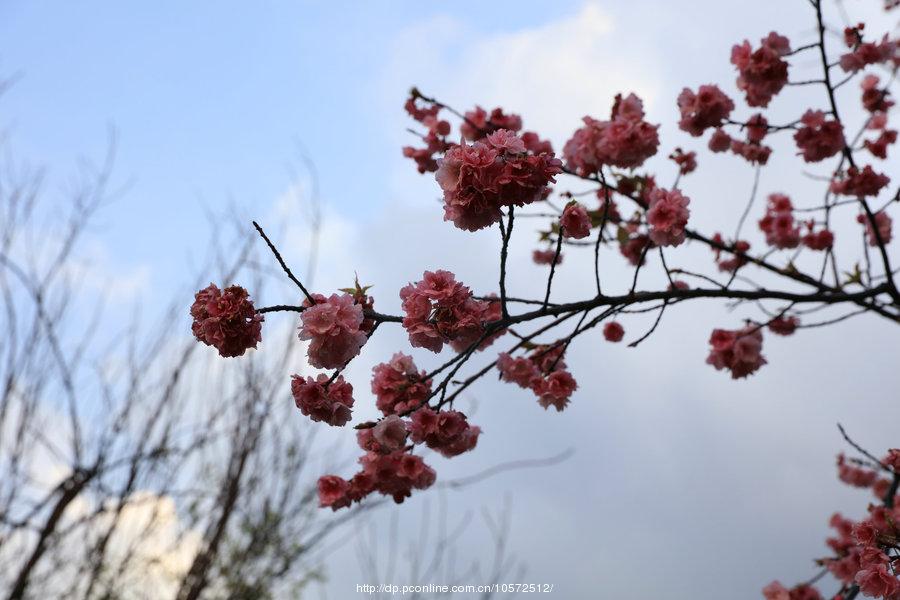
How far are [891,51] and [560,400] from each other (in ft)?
6.53

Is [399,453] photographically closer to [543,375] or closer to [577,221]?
[543,375]

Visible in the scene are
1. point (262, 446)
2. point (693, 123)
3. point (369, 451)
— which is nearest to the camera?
point (369, 451)

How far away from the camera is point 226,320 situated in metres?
1.28

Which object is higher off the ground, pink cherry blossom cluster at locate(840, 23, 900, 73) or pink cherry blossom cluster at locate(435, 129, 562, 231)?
pink cherry blossom cluster at locate(840, 23, 900, 73)

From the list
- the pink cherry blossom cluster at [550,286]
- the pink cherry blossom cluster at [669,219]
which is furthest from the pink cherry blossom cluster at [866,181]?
the pink cherry blossom cluster at [669,219]

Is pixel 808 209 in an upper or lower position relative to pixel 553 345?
upper

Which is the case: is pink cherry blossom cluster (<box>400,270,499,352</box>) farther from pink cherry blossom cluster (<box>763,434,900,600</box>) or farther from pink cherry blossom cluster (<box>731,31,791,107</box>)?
pink cherry blossom cluster (<box>731,31,791,107</box>)

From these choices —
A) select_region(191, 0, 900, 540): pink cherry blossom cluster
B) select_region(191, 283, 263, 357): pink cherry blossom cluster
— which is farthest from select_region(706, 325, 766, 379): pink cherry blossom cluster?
select_region(191, 283, 263, 357): pink cherry blossom cluster

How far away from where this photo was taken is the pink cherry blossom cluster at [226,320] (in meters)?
1.28

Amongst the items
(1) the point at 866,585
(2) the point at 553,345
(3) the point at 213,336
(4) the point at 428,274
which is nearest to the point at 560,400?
(2) the point at 553,345

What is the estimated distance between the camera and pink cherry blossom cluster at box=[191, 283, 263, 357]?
50.5 inches

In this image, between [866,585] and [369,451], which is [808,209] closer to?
[866,585]

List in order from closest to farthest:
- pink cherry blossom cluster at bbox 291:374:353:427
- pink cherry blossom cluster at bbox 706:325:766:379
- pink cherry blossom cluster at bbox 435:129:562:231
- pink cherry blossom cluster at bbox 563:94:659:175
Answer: pink cherry blossom cluster at bbox 435:129:562:231, pink cherry blossom cluster at bbox 291:374:353:427, pink cherry blossom cluster at bbox 563:94:659:175, pink cherry blossom cluster at bbox 706:325:766:379

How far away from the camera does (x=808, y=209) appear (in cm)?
278
